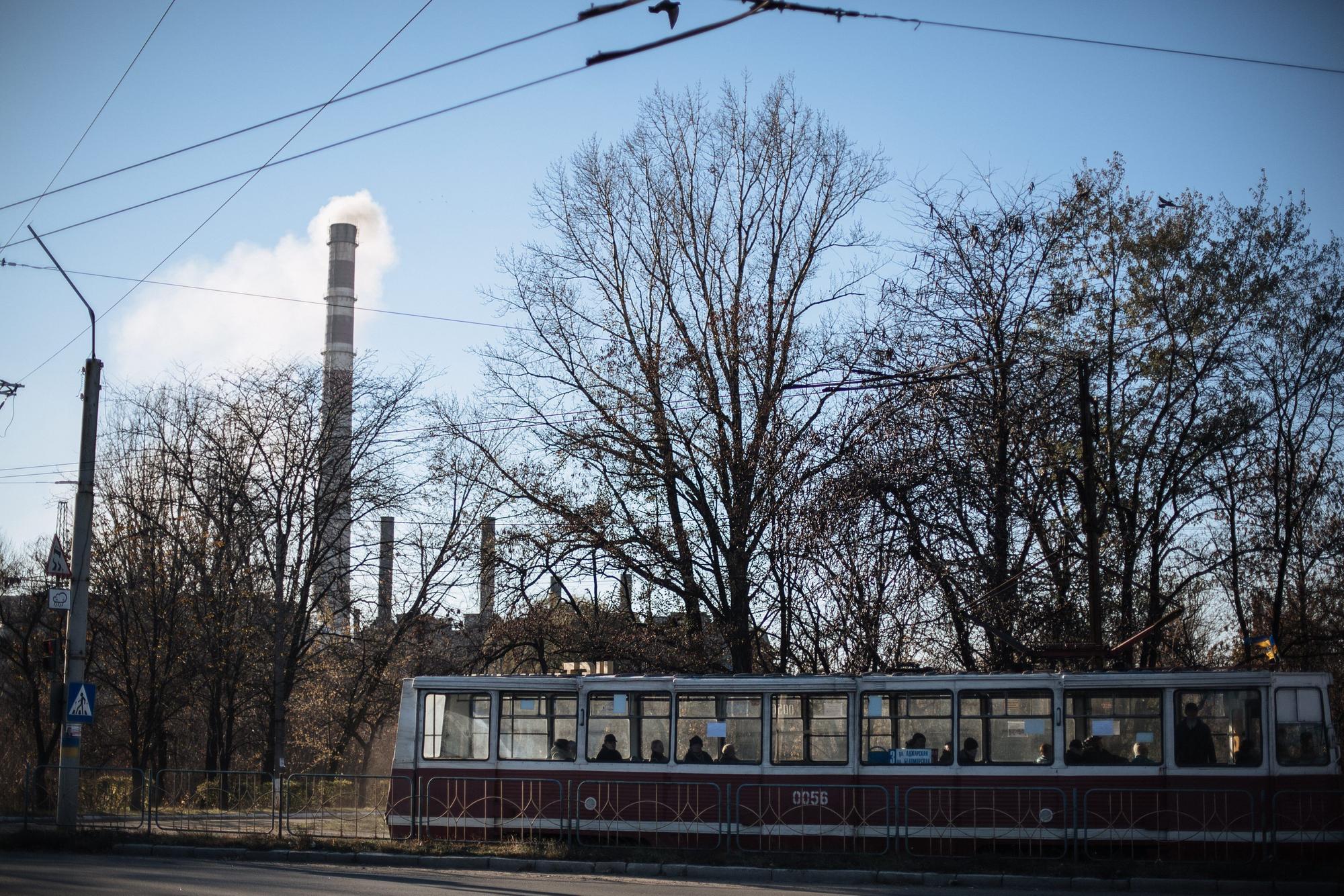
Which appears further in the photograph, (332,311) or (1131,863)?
(332,311)

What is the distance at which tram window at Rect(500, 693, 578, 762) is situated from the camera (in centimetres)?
2127

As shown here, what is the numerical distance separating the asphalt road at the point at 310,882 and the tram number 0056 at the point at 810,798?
3.50m

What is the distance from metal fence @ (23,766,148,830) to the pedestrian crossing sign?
32.1 inches

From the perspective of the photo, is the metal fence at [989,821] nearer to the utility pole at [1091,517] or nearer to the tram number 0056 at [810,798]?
the tram number 0056 at [810,798]

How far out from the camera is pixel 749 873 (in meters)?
17.1

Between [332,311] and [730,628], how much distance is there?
164ft

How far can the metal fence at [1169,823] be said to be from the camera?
687 inches

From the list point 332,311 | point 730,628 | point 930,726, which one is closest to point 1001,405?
point 730,628

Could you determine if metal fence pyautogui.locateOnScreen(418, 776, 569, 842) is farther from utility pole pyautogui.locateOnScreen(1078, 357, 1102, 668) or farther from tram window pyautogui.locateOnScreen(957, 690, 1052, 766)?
utility pole pyautogui.locateOnScreen(1078, 357, 1102, 668)

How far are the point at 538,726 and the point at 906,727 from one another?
6.43m

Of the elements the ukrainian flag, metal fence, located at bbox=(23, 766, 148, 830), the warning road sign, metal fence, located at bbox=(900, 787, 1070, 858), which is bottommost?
metal fence, located at bbox=(23, 766, 148, 830)

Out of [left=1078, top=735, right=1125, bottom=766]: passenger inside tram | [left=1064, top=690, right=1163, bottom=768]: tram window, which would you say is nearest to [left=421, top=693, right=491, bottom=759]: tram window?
[left=1064, top=690, right=1163, bottom=768]: tram window

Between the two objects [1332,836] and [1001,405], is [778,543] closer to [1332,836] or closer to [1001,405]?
[1001,405]

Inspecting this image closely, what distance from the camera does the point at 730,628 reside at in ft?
97.2
